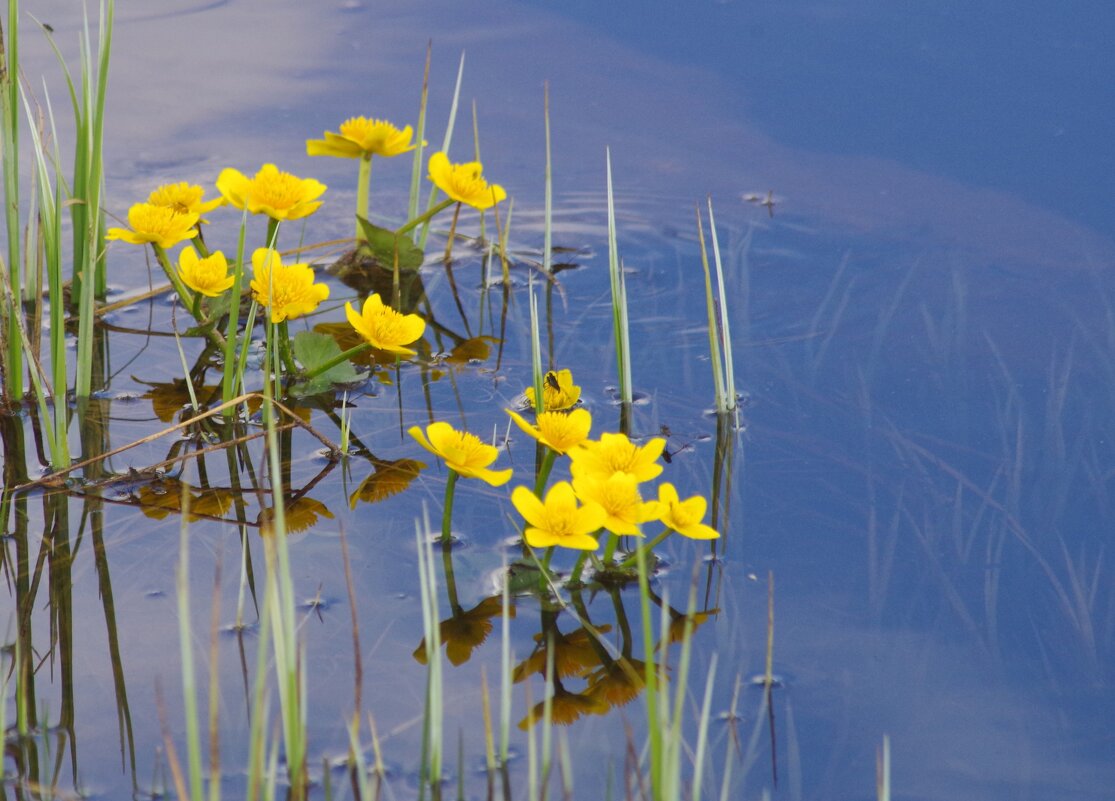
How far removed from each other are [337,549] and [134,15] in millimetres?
2897

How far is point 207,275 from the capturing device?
2.42 metres

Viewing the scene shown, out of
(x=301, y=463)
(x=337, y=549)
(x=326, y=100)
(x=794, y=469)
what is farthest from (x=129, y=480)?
(x=326, y=100)

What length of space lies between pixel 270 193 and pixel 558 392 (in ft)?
2.27

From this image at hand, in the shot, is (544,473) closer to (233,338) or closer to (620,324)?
(620,324)

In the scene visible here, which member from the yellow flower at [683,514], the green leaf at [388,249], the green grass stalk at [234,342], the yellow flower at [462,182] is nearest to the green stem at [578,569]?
the yellow flower at [683,514]

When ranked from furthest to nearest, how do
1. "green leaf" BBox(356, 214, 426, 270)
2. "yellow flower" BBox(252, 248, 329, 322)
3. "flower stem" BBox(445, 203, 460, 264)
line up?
"flower stem" BBox(445, 203, 460, 264) < "green leaf" BBox(356, 214, 426, 270) < "yellow flower" BBox(252, 248, 329, 322)

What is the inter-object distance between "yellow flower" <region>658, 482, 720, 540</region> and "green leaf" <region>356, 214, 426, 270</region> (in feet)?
4.21

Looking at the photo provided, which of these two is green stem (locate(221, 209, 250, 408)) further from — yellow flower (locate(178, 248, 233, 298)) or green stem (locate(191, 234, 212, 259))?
green stem (locate(191, 234, 212, 259))

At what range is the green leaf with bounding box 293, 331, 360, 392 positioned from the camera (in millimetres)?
2494

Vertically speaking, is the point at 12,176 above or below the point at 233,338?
above

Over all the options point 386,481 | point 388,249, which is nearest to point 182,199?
point 388,249

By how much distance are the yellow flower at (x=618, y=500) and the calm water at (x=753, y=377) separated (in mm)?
185

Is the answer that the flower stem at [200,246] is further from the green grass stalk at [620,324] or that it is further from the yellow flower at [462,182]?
the green grass stalk at [620,324]

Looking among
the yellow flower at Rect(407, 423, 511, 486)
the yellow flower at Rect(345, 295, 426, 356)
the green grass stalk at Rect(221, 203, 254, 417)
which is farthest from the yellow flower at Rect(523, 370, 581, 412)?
the green grass stalk at Rect(221, 203, 254, 417)
